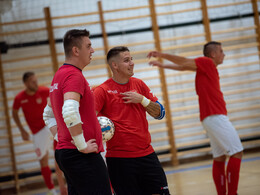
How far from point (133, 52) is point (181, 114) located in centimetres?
179

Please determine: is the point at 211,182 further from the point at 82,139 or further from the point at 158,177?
the point at 82,139

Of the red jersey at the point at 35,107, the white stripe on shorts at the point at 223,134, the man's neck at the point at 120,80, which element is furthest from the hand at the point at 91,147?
the red jersey at the point at 35,107

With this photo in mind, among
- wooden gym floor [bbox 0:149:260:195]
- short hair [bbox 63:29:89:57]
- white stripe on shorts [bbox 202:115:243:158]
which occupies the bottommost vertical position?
wooden gym floor [bbox 0:149:260:195]

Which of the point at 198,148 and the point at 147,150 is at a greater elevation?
the point at 147,150

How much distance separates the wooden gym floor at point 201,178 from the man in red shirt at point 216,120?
1.55ft

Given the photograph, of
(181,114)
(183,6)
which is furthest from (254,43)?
(181,114)

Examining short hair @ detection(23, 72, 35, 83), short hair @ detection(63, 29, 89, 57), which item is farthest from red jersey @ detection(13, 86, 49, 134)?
short hair @ detection(63, 29, 89, 57)

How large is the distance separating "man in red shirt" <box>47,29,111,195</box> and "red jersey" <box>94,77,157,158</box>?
66 centimetres

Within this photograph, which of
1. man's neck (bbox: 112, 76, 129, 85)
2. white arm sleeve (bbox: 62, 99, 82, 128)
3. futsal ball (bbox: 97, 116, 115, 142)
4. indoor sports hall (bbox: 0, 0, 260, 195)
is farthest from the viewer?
indoor sports hall (bbox: 0, 0, 260, 195)

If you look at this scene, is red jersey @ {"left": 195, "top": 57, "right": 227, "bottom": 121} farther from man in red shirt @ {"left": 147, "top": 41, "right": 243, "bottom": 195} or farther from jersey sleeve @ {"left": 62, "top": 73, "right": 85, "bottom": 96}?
jersey sleeve @ {"left": 62, "top": 73, "right": 85, "bottom": 96}

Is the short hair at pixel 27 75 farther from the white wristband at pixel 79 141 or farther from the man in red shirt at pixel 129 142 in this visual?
the white wristband at pixel 79 141

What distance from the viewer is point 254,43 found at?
801 centimetres

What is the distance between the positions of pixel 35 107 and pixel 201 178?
3.31 metres

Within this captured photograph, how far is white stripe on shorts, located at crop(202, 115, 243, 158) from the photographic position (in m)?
4.41
